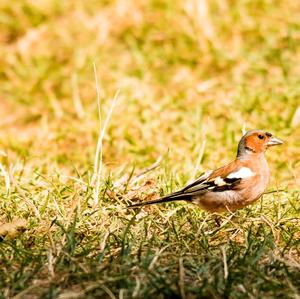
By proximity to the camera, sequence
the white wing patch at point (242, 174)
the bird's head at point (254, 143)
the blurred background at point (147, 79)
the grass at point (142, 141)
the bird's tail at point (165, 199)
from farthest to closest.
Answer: the blurred background at point (147, 79)
the bird's head at point (254, 143)
the white wing patch at point (242, 174)
the bird's tail at point (165, 199)
the grass at point (142, 141)

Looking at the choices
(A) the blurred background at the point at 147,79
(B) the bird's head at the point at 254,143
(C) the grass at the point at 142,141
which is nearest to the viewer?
(C) the grass at the point at 142,141

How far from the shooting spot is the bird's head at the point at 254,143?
518 cm

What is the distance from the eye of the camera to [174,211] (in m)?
4.71

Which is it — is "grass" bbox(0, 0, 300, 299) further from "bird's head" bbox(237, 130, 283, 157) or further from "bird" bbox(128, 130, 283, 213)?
"bird's head" bbox(237, 130, 283, 157)

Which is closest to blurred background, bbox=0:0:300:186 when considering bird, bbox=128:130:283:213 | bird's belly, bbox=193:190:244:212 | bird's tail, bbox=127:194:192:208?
bird, bbox=128:130:283:213

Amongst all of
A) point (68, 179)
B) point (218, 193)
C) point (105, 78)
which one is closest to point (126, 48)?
point (105, 78)

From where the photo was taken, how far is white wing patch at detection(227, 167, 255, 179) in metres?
4.94

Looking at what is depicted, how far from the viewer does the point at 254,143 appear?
5188 millimetres

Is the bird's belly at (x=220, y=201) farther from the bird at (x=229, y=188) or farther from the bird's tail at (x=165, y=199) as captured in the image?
the bird's tail at (x=165, y=199)

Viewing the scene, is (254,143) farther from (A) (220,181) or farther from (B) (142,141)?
(B) (142,141)

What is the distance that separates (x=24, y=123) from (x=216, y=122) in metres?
1.96

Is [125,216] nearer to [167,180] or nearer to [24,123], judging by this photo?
[167,180]

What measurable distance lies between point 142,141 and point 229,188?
2.24 meters

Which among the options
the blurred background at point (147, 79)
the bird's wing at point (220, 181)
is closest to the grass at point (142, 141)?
the blurred background at point (147, 79)
